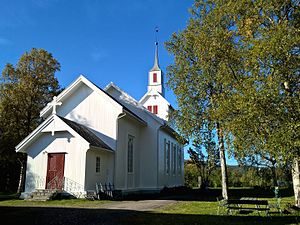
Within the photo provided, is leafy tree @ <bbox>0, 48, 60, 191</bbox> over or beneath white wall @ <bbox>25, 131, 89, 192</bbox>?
over

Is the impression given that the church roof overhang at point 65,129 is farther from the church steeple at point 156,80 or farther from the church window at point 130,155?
the church steeple at point 156,80

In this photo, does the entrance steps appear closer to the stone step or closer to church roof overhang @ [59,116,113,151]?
the stone step

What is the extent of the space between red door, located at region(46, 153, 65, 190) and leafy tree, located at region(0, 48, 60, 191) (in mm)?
9698

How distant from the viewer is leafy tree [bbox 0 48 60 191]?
91.6ft

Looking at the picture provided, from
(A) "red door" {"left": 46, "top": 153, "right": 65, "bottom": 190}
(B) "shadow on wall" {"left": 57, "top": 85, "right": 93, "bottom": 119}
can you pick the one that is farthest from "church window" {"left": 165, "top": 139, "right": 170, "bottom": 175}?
(A) "red door" {"left": 46, "top": 153, "right": 65, "bottom": 190}

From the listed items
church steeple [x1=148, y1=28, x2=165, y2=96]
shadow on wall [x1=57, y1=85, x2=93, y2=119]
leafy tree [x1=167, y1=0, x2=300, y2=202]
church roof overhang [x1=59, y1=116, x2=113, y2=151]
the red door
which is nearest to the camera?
leafy tree [x1=167, y1=0, x2=300, y2=202]

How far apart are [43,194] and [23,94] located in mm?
12930

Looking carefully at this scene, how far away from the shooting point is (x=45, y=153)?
1972cm

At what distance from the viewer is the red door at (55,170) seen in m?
19.2

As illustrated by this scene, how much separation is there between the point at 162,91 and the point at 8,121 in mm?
16492

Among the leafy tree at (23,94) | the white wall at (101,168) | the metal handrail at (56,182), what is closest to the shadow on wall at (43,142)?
the metal handrail at (56,182)

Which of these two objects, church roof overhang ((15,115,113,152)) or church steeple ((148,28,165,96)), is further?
church steeple ((148,28,165,96))

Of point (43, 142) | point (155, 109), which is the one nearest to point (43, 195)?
point (43, 142)

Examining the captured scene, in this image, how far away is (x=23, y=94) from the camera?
2839 cm
